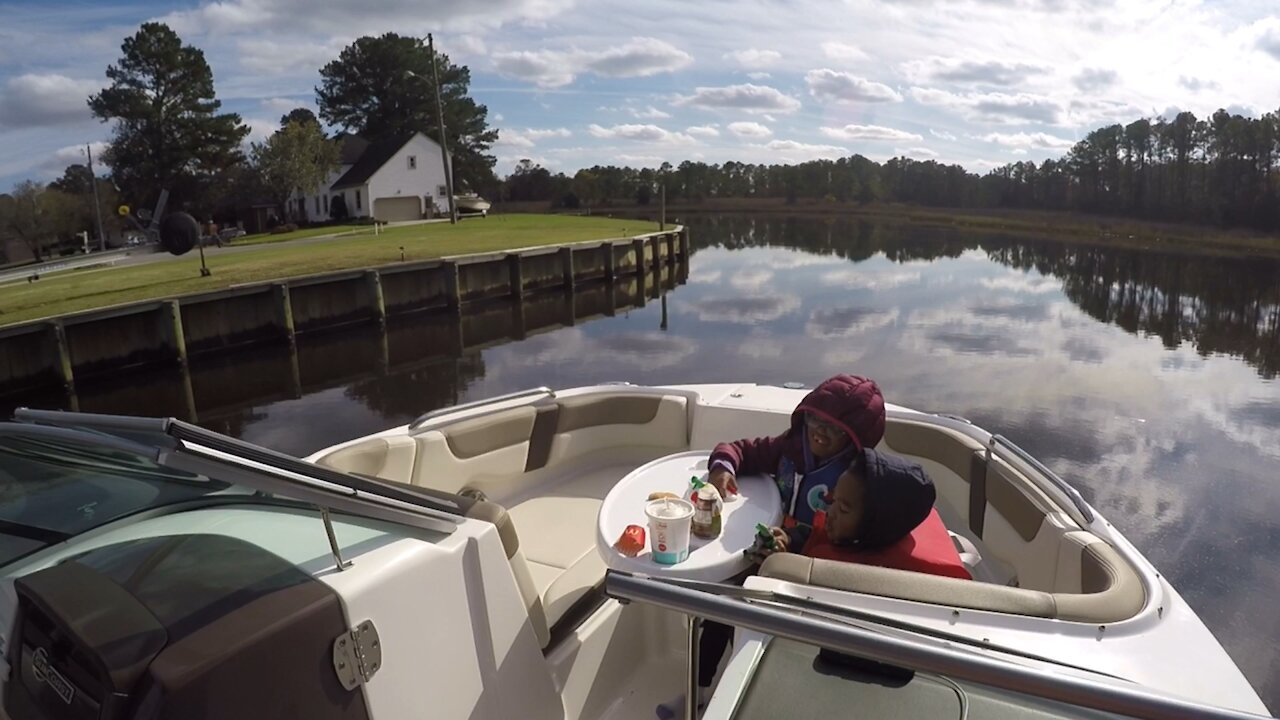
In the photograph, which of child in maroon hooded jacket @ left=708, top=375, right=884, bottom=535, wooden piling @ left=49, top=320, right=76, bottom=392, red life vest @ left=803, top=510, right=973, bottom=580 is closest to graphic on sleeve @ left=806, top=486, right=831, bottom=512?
child in maroon hooded jacket @ left=708, top=375, right=884, bottom=535

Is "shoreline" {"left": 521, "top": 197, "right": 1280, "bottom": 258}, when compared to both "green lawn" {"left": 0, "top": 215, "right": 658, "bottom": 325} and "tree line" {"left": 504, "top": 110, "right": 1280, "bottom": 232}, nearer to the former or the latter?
"tree line" {"left": 504, "top": 110, "right": 1280, "bottom": 232}

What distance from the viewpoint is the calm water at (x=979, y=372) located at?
7.86m

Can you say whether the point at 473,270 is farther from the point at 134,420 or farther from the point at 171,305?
the point at 134,420

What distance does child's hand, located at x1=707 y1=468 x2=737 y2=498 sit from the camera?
3.43m

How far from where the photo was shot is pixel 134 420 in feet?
6.31

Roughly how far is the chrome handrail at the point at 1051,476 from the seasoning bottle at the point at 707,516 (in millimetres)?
1410

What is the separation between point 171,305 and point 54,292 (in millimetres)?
5626

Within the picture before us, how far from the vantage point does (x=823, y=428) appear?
300 cm

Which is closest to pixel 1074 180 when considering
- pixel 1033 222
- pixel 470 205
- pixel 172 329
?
pixel 1033 222

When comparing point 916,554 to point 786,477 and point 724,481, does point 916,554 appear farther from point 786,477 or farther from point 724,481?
point 724,481

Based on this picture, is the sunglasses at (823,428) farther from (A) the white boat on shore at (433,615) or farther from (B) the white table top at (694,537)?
(A) the white boat on shore at (433,615)

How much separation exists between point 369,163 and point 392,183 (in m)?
2.26

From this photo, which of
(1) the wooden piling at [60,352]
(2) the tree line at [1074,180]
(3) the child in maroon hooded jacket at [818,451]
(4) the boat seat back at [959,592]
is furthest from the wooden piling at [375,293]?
(2) the tree line at [1074,180]

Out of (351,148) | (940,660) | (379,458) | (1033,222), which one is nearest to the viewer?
(940,660)
